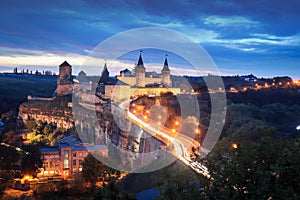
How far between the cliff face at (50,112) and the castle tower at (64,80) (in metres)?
4.93

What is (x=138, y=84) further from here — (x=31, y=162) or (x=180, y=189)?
(x=180, y=189)

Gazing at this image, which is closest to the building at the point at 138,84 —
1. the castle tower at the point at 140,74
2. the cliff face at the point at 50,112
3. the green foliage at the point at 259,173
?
the castle tower at the point at 140,74

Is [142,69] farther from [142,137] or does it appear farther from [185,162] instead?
[185,162]

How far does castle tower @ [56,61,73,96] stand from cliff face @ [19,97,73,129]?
16.2ft

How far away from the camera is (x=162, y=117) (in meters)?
34.0

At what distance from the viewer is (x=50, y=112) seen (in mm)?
44250

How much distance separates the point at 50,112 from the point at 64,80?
14378mm

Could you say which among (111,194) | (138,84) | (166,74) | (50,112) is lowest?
(50,112)

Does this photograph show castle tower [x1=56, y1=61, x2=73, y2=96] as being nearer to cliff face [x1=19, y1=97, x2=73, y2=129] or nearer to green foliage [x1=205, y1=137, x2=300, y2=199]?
cliff face [x1=19, y1=97, x2=73, y2=129]

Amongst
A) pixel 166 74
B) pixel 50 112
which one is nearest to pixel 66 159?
pixel 50 112

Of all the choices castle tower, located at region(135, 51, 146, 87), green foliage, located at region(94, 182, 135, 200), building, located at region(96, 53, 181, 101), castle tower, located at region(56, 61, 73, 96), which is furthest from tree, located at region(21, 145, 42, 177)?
castle tower, located at region(135, 51, 146, 87)

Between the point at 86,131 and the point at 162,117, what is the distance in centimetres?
933

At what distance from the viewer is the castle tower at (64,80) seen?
183ft

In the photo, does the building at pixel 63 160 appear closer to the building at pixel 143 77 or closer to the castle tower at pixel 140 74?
the building at pixel 143 77
